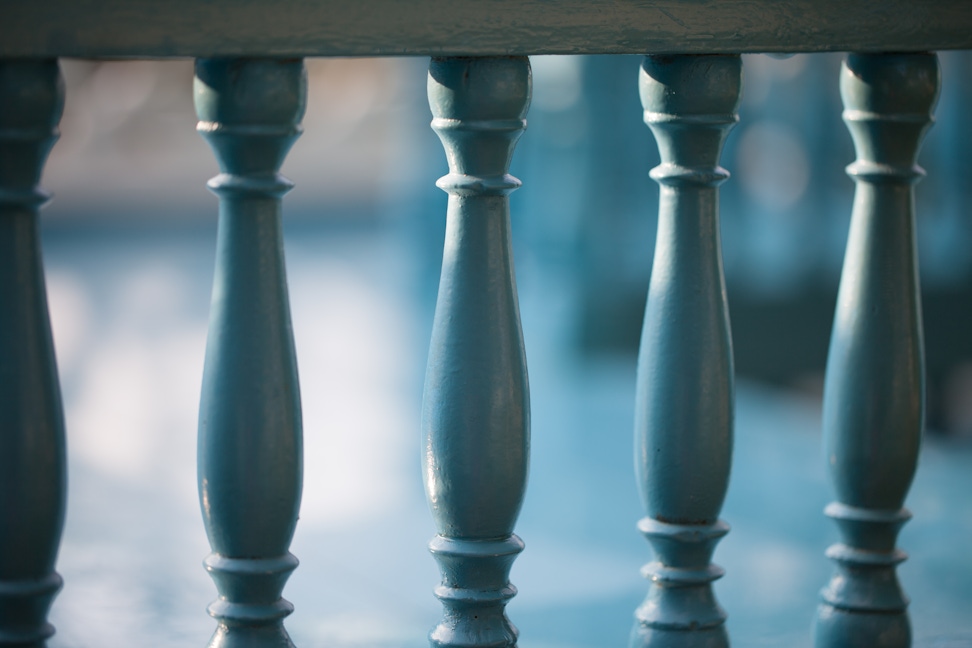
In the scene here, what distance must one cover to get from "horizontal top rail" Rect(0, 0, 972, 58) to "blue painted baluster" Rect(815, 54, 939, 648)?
62 millimetres

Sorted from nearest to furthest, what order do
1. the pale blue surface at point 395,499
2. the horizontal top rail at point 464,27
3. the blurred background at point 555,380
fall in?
the horizontal top rail at point 464,27 → the pale blue surface at point 395,499 → the blurred background at point 555,380

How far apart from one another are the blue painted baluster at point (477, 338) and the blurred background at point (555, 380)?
1.16 ft

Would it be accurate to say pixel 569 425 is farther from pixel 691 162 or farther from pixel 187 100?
pixel 187 100

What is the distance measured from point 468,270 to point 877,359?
38 cm

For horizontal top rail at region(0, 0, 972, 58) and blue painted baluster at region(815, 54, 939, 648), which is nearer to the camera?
horizontal top rail at region(0, 0, 972, 58)

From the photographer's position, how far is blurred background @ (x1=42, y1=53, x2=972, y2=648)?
4.92 ft

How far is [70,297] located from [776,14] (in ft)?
19.7

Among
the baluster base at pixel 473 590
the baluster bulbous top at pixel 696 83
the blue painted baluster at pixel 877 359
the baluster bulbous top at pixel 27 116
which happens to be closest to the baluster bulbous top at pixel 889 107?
the blue painted baluster at pixel 877 359

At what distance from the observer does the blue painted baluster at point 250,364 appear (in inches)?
30.7

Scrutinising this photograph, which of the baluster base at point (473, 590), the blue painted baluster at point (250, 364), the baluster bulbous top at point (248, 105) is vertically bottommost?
the baluster base at point (473, 590)

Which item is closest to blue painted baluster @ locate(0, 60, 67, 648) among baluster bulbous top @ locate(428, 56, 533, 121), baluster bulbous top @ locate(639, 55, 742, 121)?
baluster bulbous top @ locate(428, 56, 533, 121)

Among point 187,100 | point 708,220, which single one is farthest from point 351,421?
point 187,100

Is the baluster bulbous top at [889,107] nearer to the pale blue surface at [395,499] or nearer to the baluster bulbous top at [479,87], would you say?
the baluster bulbous top at [479,87]

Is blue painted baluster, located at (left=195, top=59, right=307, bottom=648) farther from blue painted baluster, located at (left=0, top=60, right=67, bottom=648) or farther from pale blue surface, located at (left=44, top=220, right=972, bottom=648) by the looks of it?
pale blue surface, located at (left=44, top=220, right=972, bottom=648)
